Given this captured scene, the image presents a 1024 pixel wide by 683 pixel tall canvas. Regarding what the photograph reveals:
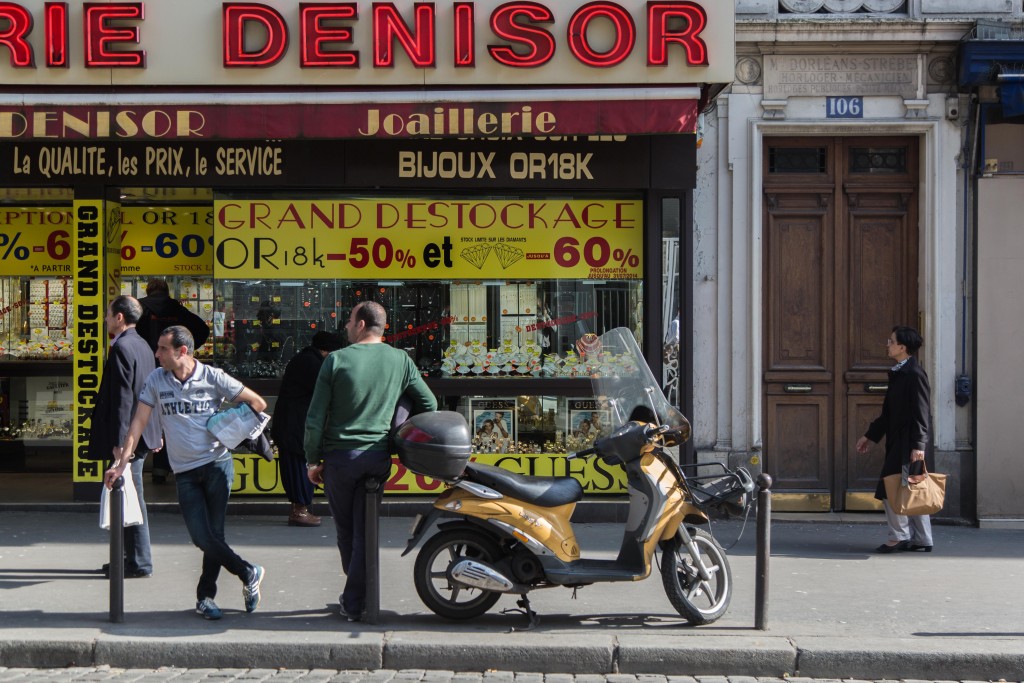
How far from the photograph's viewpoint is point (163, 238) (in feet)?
40.1

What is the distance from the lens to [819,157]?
10508 mm

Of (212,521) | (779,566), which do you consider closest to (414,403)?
(212,521)

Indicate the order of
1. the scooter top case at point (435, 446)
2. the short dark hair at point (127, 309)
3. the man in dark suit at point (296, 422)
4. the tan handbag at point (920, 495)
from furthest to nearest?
the man in dark suit at point (296, 422)
the tan handbag at point (920, 495)
the short dark hair at point (127, 309)
the scooter top case at point (435, 446)

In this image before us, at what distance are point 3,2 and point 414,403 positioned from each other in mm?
5432

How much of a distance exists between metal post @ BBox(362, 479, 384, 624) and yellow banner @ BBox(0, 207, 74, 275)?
24.3 ft

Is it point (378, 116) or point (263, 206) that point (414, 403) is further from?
point (263, 206)

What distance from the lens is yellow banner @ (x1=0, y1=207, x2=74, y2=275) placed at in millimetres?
12516

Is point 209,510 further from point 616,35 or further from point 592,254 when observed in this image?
point 616,35

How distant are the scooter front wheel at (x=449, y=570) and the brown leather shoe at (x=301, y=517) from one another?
3.27 meters

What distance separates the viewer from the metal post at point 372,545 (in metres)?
6.51

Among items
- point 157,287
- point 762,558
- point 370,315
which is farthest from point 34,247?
point 762,558

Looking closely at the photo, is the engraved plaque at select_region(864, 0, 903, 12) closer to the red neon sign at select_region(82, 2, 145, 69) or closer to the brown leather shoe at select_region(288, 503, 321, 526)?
the red neon sign at select_region(82, 2, 145, 69)

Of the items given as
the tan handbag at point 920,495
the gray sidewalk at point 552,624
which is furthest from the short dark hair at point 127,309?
the tan handbag at point 920,495

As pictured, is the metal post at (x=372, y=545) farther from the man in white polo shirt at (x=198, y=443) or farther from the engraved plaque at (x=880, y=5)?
the engraved plaque at (x=880, y=5)
